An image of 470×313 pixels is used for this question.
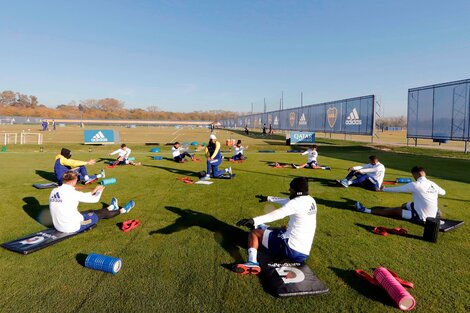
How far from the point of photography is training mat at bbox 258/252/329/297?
4.43 metres

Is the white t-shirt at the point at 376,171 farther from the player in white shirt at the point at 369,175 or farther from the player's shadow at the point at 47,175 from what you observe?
the player's shadow at the point at 47,175

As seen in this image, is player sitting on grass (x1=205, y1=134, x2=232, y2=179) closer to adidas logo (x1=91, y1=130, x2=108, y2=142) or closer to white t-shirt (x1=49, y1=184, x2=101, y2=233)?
white t-shirt (x1=49, y1=184, x2=101, y2=233)

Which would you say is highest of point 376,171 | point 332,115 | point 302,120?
point 332,115

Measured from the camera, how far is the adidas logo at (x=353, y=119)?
33875 millimetres

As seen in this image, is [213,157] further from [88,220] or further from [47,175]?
[47,175]

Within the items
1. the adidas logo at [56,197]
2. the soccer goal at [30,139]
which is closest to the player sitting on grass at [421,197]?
the adidas logo at [56,197]

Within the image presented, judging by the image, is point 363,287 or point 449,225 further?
point 449,225

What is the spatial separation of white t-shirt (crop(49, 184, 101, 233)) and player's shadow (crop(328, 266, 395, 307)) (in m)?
5.42

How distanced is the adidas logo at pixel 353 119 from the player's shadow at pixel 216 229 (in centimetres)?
3039

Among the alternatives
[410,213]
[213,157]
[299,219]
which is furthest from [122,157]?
[410,213]

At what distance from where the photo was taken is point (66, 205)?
6082 mm

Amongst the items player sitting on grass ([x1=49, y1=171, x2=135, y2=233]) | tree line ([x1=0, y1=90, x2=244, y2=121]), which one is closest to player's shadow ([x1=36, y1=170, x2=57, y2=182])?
player sitting on grass ([x1=49, y1=171, x2=135, y2=233])

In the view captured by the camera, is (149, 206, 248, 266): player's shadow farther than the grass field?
Yes

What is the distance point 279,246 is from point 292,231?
45cm
